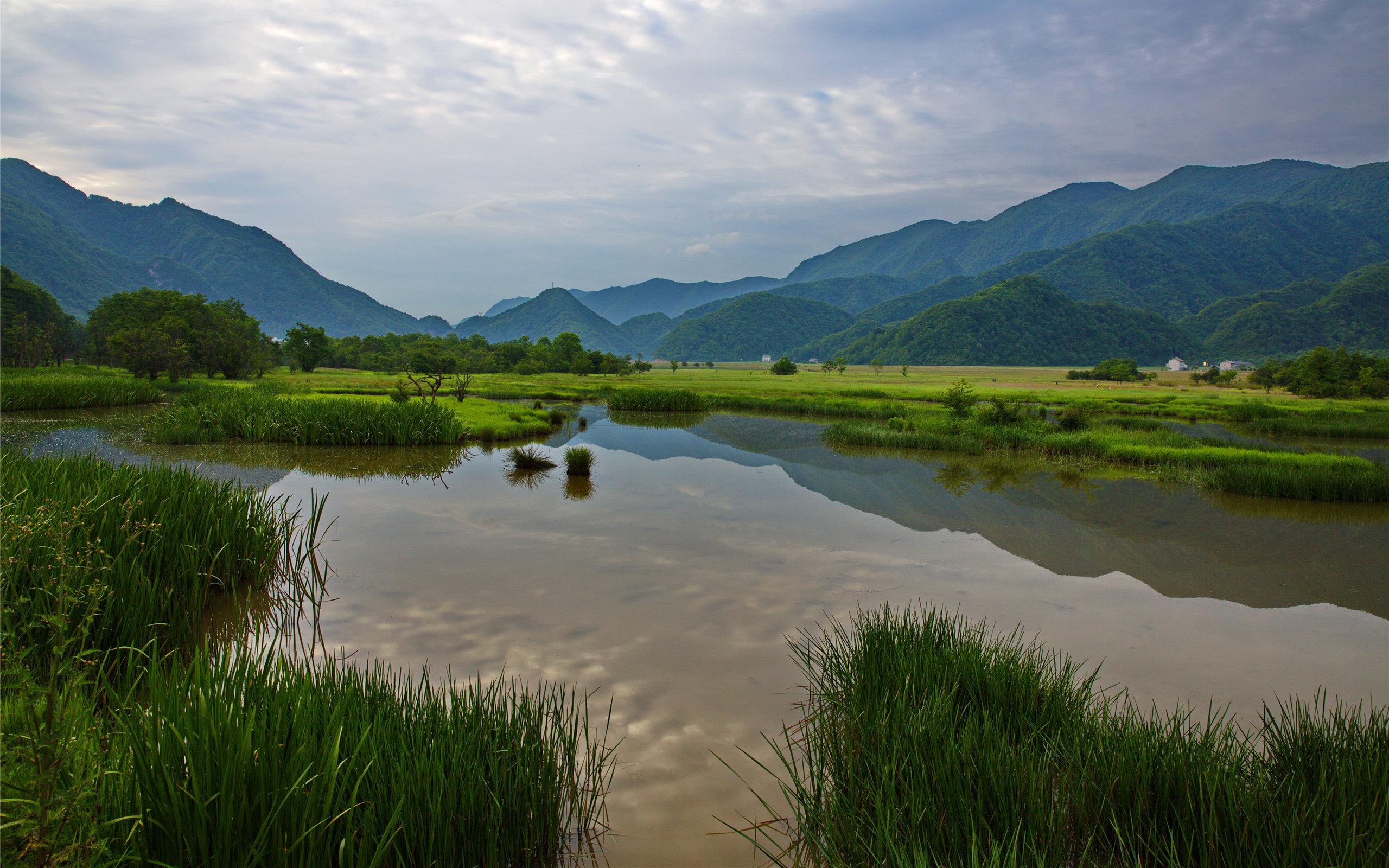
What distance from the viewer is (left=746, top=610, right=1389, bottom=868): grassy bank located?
2836mm

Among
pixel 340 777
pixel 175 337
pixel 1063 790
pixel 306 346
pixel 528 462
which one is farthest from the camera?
pixel 306 346

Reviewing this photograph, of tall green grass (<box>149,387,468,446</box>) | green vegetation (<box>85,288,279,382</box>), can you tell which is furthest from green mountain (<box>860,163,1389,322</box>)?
tall green grass (<box>149,387,468,446</box>)

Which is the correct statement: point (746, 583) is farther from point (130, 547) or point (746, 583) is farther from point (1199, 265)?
point (1199, 265)

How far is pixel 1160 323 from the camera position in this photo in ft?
450

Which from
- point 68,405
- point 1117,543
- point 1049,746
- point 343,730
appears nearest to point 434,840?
point 343,730

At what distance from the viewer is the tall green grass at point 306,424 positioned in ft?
62.0

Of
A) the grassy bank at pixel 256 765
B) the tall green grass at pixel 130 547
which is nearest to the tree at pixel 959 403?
the tall green grass at pixel 130 547

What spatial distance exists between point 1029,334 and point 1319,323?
44.3m

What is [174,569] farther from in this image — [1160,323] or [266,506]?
[1160,323]

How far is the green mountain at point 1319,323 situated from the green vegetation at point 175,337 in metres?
141

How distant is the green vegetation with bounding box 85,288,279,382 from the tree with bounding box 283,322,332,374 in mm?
2536

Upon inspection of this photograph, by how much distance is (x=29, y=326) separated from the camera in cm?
4822

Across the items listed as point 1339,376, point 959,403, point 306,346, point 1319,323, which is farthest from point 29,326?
point 1319,323

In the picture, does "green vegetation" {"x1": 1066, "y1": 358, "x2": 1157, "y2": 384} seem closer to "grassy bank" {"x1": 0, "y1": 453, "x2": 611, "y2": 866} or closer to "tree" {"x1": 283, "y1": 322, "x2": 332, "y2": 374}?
"grassy bank" {"x1": 0, "y1": 453, "x2": 611, "y2": 866}
